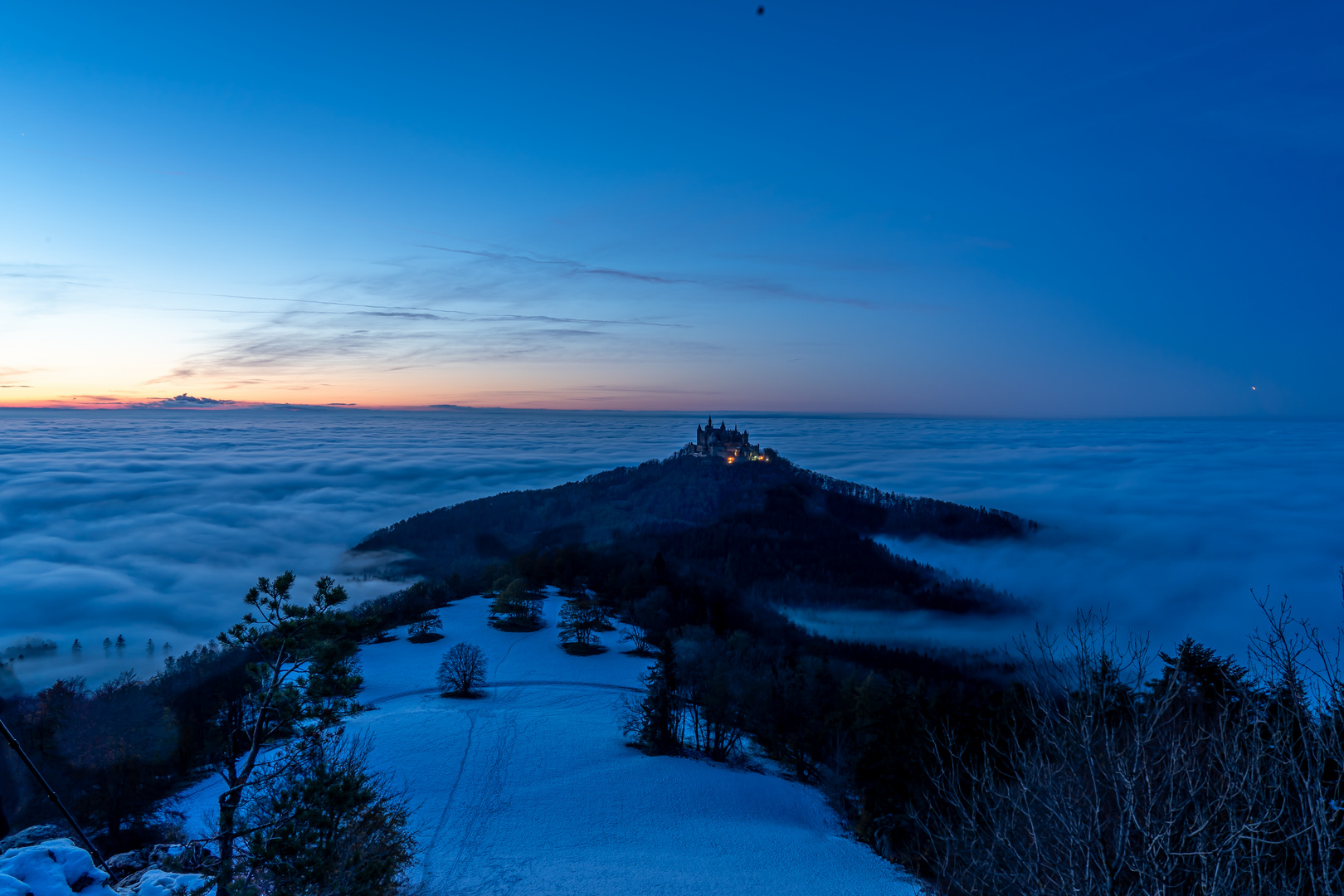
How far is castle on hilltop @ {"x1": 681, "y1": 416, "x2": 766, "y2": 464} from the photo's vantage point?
186363 mm

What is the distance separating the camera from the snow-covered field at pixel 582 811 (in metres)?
22.6

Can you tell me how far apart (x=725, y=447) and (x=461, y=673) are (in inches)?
5930

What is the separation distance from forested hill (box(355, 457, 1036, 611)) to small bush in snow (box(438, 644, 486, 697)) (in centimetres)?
4163

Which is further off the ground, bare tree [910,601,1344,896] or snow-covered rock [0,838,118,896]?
bare tree [910,601,1344,896]

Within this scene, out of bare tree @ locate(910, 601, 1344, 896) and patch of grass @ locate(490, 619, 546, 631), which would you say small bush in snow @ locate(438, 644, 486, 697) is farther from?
bare tree @ locate(910, 601, 1344, 896)

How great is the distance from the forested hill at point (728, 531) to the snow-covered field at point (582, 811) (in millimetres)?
51828

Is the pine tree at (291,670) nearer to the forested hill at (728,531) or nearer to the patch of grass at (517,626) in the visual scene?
the patch of grass at (517,626)

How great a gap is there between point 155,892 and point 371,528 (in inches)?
5347

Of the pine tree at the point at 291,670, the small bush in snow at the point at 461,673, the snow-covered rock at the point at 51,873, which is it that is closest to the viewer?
the snow-covered rock at the point at 51,873

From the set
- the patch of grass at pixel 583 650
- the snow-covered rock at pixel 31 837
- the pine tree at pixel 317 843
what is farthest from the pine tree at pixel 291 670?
the patch of grass at pixel 583 650

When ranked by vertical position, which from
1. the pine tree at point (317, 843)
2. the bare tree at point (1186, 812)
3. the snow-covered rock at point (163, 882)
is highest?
the bare tree at point (1186, 812)

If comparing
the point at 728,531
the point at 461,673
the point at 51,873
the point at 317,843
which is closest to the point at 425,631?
the point at 461,673

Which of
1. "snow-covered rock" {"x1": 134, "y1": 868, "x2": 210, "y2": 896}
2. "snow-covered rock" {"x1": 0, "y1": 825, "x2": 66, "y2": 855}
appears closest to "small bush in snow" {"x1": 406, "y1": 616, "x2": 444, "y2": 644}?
"snow-covered rock" {"x1": 0, "y1": 825, "x2": 66, "y2": 855}

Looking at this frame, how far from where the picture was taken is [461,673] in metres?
45.5
